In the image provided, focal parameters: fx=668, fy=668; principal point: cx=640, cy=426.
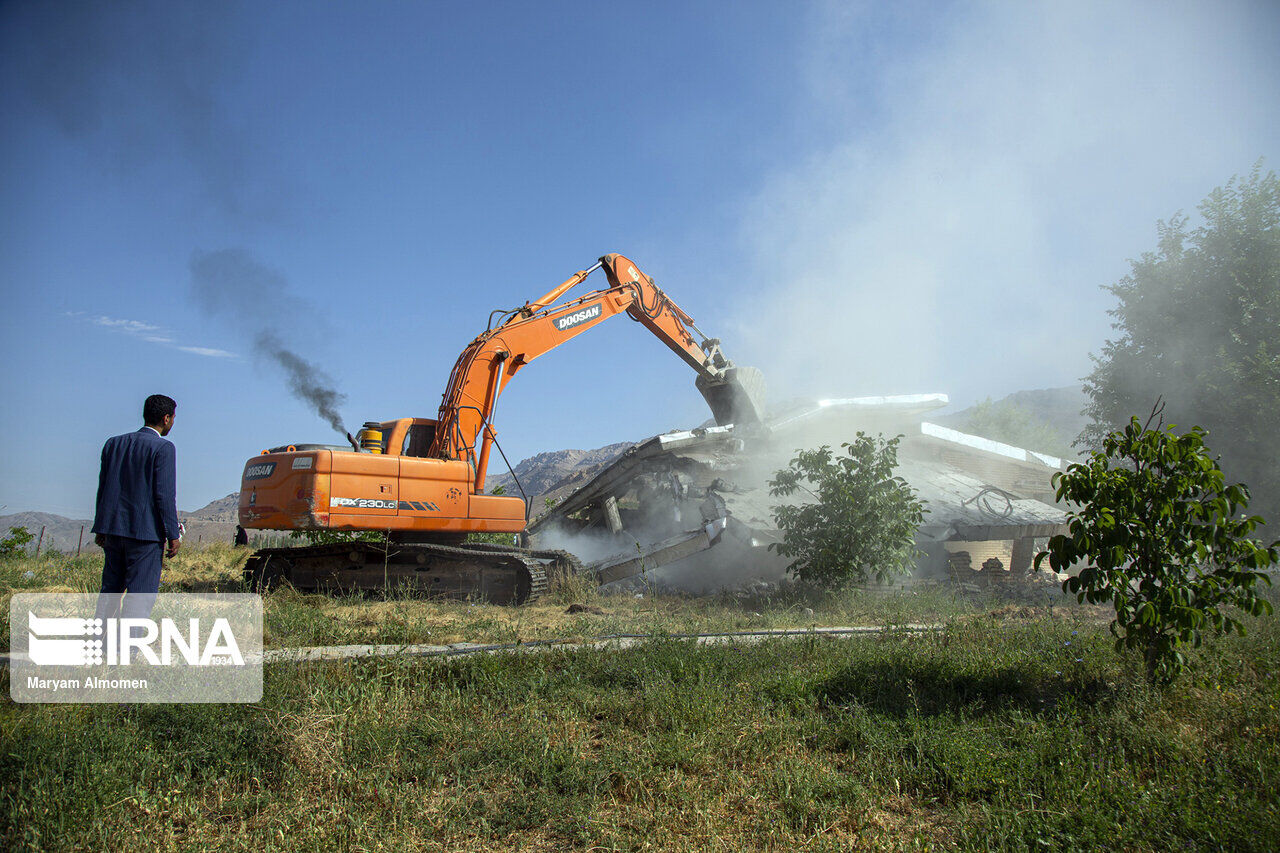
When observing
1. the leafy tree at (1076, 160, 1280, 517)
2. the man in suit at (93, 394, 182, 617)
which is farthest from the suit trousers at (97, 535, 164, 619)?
the leafy tree at (1076, 160, 1280, 517)

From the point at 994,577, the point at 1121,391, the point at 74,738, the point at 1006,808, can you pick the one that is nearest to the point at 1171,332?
the point at 1121,391

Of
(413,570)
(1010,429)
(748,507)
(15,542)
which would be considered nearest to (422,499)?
(413,570)

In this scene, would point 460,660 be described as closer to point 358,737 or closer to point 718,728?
point 358,737

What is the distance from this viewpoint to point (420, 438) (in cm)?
953

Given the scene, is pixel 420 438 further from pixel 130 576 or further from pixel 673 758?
pixel 673 758

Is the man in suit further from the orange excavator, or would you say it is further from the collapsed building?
the collapsed building

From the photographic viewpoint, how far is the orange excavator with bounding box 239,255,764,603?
796 centimetres

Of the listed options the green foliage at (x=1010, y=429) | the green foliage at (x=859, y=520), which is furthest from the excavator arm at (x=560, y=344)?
the green foliage at (x=1010, y=429)

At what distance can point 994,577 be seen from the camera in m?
12.1

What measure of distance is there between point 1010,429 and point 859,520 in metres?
37.7

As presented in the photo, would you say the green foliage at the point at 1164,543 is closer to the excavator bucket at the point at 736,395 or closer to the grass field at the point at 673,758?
the grass field at the point at 673,758

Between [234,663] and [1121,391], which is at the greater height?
[1121,391]

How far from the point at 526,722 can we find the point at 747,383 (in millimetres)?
10435

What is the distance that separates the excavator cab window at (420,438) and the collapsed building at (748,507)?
3.29 meters
